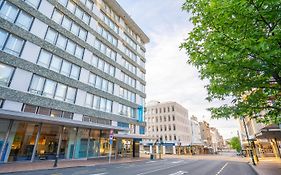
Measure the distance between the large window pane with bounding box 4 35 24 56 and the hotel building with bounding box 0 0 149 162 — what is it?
9cm

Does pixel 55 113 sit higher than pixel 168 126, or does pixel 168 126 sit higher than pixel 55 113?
pixel 168 126

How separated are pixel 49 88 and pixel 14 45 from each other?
234 inches

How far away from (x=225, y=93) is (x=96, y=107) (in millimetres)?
22074

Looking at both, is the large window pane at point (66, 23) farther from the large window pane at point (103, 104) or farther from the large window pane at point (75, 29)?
the large window pane at point (103, 104)

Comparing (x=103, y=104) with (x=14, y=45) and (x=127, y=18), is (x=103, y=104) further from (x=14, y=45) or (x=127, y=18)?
(x=127, y=18)

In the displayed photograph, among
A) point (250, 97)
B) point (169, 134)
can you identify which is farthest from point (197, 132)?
point (250, 97)

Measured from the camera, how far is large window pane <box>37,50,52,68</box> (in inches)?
786

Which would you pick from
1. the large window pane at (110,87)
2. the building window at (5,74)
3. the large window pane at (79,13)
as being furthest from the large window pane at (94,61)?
the building window at (5,74)

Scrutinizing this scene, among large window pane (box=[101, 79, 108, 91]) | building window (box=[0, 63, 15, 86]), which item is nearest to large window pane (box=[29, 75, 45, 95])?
building window (box=[0, 63, 15, 86])

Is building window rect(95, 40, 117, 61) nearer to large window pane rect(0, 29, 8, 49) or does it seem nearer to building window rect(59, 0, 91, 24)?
building window rect(59, 0, 91, 24)

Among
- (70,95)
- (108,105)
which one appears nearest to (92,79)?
(70,95)

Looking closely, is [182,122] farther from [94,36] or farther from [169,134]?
[94,36]

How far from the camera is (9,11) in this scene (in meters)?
17.8

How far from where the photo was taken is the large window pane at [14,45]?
56.3ft
